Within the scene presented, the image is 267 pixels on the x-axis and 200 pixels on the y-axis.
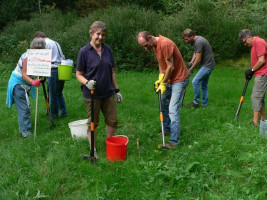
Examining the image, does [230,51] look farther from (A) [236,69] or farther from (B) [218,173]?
(B) [218,173]

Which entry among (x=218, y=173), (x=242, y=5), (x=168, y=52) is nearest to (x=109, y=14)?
(x=242, y=5)

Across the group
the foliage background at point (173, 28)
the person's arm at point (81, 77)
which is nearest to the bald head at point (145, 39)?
the person's arm at point (81, 77)

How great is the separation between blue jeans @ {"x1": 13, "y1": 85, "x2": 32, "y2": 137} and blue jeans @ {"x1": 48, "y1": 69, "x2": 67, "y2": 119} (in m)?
0.86

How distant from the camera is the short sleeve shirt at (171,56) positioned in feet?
14.1

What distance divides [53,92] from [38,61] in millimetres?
1225

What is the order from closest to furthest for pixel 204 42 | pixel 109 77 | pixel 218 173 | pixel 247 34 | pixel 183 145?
pixel 218 173 → pixel 109 77 → pixel 183 145 → pixel 247 34 → pixel 204 42

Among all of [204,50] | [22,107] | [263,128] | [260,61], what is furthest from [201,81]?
[22,107]

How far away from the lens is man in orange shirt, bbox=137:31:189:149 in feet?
14.1

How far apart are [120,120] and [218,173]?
9.67 ft

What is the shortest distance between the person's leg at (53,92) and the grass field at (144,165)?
0.46m

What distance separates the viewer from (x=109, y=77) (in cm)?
410

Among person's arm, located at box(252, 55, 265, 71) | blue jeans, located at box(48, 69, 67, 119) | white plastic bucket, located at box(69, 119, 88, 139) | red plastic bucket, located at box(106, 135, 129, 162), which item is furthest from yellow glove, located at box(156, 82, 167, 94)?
blue jeans, located at box(48, 69, 67, 119)

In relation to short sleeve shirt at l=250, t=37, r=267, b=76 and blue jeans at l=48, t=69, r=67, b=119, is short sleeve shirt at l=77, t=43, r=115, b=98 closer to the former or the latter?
blue jeans at l=48, t=69, r=67, b=119

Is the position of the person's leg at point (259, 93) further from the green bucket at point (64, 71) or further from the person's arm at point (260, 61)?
the green bucket at point (64, 71)
